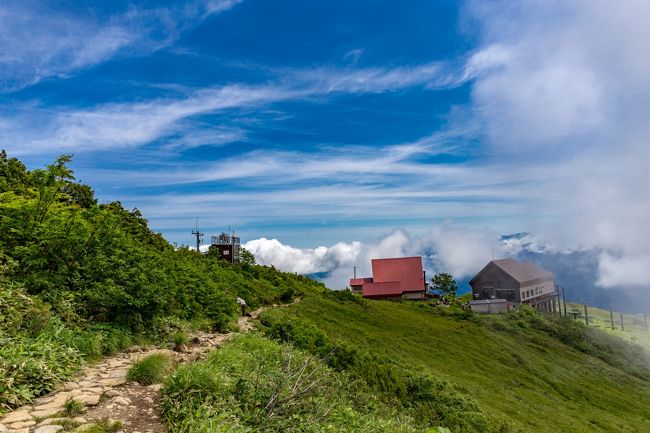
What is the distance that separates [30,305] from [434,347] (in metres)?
23.9

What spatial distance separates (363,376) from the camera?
13.9 metres

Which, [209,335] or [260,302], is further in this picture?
[260,302]

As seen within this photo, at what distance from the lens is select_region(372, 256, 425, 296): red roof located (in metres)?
63.1

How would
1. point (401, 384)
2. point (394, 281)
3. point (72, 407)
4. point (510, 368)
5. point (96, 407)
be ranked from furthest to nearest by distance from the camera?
1. point (394, 281)
2. point (510, 368)
3. point (401, 384)
4. point (96, 407)
5. point (72, 407)

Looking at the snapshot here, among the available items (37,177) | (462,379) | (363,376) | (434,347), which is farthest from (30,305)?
(434,347)

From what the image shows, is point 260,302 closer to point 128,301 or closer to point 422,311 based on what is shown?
point 128,301

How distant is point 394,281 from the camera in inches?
2527

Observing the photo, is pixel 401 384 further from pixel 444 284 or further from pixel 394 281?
pixel 444 284

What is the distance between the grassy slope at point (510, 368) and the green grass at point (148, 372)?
1330 centimetres

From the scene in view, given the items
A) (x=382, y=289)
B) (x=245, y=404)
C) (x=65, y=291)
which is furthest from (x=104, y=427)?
(x=382, y=289)

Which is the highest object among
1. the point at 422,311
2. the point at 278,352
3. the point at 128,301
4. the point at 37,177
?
the point at 37,177

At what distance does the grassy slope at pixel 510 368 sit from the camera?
1957cm

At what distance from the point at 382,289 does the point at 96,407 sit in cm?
5804

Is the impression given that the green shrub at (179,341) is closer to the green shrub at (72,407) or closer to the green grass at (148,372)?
the green grass at (148,372)
